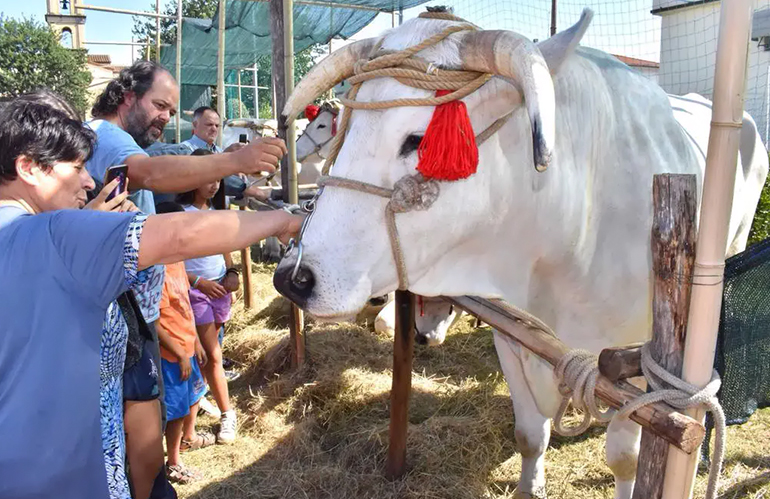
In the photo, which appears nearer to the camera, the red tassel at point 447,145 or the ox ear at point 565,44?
the red tassel at point 447,145

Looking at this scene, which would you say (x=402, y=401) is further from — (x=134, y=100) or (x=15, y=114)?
(x=15, y=114)

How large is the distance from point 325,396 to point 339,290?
2741 mm

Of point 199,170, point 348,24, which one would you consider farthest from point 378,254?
point 348,24

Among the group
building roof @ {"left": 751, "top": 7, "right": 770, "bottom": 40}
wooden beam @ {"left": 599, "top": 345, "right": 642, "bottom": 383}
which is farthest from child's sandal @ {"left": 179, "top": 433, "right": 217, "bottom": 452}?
building roof @ {"left": 751, "top": 7, "right": 770, "bottom": 40}

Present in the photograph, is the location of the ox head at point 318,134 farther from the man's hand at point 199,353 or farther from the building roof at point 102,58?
the building roof at point 102,58

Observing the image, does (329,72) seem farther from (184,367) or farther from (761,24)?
(761,24)

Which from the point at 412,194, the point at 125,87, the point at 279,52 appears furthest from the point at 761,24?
the point at 125,87

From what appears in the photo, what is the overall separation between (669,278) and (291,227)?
3.32 ft

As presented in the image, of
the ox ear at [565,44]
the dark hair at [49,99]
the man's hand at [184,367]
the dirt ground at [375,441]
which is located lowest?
the dirt ground at [375,441]

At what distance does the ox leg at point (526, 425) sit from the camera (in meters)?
3.01

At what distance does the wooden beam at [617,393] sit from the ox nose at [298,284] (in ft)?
2.46

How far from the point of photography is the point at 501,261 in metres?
2.12

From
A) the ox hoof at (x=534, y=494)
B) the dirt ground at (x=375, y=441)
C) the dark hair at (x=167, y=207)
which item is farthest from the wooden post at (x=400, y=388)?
the dark hair at (x=167, y=207)

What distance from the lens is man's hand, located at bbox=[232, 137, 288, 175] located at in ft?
7.08
